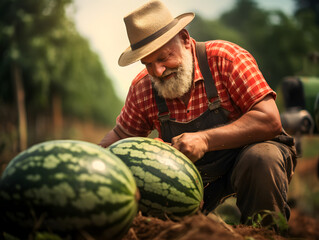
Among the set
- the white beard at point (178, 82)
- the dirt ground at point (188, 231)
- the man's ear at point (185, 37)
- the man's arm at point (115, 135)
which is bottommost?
the man's arm at point (115, 135)

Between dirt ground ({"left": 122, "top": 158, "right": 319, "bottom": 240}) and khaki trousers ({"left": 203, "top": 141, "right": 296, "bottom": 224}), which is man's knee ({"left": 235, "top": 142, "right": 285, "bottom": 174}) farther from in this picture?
dirt ground ({"left": 122, "top": 158, "right": 319, "bottom": 240})

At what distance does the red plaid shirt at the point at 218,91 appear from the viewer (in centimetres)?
316

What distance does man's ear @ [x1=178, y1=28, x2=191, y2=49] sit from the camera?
3.60 metres

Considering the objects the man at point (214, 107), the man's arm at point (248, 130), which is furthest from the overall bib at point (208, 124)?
the man's arm at point (248, 130)

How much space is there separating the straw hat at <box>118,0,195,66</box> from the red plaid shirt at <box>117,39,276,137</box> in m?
0.33

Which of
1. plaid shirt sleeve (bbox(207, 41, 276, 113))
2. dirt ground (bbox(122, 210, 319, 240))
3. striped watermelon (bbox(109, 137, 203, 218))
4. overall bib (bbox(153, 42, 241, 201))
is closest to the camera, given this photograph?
dirt ground (bbox(122, 210, 319, 240))

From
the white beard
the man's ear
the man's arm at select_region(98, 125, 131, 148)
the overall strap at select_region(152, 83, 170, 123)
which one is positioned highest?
the man's ear

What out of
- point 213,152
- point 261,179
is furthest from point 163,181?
point 213,152

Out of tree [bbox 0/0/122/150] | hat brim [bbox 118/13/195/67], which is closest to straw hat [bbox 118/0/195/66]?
hat brim [bbox 118/13/195/67]

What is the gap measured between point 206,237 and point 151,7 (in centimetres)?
250

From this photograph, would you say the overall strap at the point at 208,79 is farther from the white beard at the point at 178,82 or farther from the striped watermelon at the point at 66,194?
the striped watermelon at the point at 66,194

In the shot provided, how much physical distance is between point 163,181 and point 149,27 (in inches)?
68.6

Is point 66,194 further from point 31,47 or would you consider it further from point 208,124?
point 31,47

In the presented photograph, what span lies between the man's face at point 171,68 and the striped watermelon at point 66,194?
163 cm
